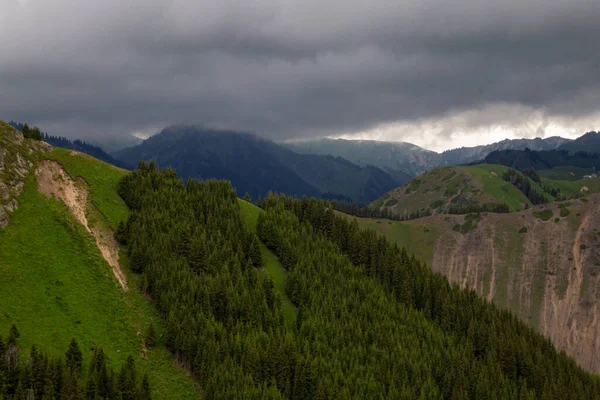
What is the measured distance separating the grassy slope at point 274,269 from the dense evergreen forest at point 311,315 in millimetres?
2183

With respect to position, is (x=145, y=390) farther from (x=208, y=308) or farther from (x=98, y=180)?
(x=98, y=180)

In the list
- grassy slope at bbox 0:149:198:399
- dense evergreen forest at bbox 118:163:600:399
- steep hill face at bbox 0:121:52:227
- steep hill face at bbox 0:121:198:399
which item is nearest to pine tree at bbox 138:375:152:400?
steep hill face at bbox 0:121:198:399

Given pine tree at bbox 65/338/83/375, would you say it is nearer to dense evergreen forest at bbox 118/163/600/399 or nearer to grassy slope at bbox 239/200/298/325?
dense evergreen forest at bbox 118/163/600/399

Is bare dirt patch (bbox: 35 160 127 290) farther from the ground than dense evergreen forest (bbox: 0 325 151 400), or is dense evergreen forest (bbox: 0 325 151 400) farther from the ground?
bare dirt patch (bbox: 35 160 127 290)

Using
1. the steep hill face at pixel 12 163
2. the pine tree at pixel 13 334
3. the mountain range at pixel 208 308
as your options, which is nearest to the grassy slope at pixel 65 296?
the mountain range at pixel 208 308

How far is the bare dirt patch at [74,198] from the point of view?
107 metres

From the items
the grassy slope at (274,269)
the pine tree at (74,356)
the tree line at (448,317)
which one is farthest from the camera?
the grassy slope at (274,269)

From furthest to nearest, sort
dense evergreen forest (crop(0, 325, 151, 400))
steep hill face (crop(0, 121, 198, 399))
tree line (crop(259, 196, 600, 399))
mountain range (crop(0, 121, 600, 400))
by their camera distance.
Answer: tree line (crop(259, 196, 600, 399)) → mountain range (crop(0, 121, 600, 400)) → steep hill face (crop(0, 121, 198, 399)) → dense evergreen forest (crop(0, 325, 151, 400))

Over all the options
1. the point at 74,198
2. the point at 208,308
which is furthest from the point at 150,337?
the point at 74,198

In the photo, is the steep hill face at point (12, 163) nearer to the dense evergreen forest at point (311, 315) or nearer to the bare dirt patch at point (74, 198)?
the bare dirt patch at point (74, 198)

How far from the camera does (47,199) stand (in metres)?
106

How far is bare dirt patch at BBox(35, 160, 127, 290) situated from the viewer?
107 meters

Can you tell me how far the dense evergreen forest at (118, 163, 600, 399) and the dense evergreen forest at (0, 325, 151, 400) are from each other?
53.6 feet

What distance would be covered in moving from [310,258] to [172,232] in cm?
4563
